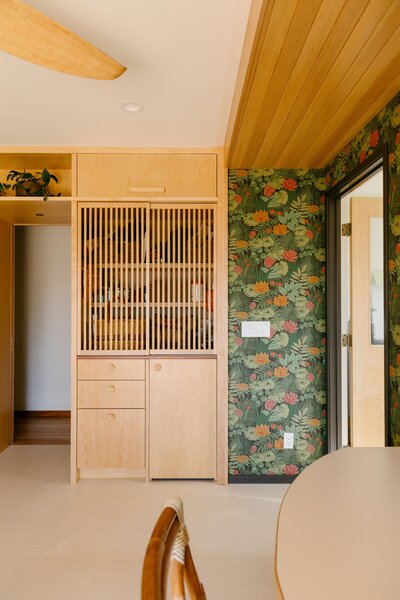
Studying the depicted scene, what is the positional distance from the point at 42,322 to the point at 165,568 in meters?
4.87

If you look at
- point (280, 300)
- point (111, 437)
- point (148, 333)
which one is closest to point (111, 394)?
point (111, 437)

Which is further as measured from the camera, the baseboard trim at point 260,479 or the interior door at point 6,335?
the interior door at point 6,335

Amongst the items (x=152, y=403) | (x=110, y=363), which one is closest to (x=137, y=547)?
(x=152, y=403)

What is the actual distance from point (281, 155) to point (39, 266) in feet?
11.0

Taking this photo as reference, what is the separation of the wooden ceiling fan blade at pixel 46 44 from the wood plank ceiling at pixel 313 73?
0.60 metres

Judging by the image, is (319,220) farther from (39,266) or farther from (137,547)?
(39,266)

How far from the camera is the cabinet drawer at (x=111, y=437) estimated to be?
326 centimetres

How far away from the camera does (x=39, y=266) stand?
521cm

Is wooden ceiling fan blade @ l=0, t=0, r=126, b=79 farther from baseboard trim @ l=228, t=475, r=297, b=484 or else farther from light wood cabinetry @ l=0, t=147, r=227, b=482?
baseboard trim @ l=228, t=475, r=297, b=484

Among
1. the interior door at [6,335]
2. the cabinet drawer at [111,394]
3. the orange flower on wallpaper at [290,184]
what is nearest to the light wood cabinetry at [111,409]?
the cabinet drawer at [111,394]

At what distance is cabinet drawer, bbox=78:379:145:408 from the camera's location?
10.7 feet

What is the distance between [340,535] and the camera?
36.2 inches

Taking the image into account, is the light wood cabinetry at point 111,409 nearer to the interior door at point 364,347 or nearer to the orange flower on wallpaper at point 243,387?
the orange flower on wallpaper at point 243,387

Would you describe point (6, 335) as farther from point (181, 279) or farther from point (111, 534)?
point (111, 534)
